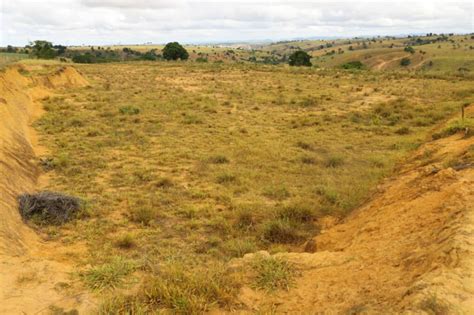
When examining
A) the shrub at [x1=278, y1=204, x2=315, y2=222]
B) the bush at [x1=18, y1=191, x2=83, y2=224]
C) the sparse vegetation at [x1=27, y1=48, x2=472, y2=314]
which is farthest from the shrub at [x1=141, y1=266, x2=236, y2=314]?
the bush at [x1=18, y1=191, x2=83, y2=224]

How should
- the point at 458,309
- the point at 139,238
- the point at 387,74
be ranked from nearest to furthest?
1. the point at 458,309
2. the point at 139,238
3. the point at 387,74

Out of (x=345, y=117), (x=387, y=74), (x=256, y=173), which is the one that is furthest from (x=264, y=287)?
(x=387, y=74)

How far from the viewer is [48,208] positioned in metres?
7.77

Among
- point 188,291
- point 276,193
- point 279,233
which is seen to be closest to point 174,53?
point 276,193

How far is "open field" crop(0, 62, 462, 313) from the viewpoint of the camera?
4.90 m

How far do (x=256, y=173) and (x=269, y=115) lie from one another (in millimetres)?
8607

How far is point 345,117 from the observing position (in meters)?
18.1

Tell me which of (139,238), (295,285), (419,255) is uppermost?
(419,255)

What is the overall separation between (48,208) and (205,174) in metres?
3.99

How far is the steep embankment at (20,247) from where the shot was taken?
4.50 meters

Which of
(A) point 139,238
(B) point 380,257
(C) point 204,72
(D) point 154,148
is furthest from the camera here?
(C) point 204,72

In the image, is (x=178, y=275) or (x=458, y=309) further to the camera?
(x=178, y=275)

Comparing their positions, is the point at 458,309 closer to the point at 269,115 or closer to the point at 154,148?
the point at 154,148

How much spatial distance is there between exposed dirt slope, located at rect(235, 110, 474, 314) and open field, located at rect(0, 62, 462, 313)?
416 millimetres
